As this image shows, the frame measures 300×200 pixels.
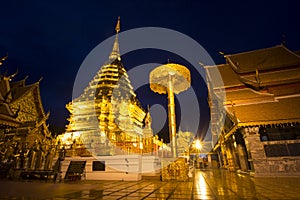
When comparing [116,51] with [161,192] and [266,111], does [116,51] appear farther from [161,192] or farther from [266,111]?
[161,192]

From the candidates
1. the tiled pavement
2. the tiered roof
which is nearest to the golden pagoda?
the tiered roof

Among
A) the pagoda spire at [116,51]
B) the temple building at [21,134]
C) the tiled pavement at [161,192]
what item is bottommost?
the tiled pavement at [161,192]

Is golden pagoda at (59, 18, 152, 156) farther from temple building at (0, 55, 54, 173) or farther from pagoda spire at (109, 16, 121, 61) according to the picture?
pagoda spire at (109, 16, 121, 61)

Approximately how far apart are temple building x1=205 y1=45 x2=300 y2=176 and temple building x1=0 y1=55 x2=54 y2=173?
37.7 ft

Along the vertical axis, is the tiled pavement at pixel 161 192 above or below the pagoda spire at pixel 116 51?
below

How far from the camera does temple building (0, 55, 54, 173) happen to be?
9.91m

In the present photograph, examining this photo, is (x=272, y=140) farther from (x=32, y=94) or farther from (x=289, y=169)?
(x=32, y=94)

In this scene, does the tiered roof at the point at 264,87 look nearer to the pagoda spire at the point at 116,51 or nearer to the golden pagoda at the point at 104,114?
the golden pagoda at the point at 104,114

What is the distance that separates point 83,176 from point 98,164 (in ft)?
3.23

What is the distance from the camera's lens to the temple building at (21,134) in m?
9.91

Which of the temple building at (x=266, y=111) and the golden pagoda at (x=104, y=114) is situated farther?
the golden pagoda at (x=104, y=114)

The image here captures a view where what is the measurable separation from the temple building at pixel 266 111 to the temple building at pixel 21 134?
1150 cm

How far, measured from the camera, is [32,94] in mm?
17781

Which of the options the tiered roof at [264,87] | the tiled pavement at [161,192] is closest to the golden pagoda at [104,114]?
the tiered roof at [264,87]
